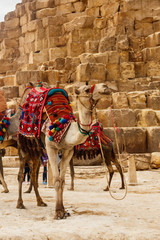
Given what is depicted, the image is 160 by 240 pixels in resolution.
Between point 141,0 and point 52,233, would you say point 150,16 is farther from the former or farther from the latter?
point 52,233

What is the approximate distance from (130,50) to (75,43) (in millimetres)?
5207

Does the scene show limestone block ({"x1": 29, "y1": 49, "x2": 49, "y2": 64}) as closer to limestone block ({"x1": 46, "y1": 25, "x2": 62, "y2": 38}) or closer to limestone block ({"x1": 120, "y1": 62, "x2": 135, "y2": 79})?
limestone block ({"x1": 46, "y1": 25, "x2": 62, "y2": 38})

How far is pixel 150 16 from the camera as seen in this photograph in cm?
2334

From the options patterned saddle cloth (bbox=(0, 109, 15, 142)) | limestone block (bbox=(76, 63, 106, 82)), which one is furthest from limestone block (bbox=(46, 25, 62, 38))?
patterned saddle cloth (bbox=(0, 109, 15, 142))

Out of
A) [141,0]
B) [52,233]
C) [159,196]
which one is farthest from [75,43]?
[52,233]

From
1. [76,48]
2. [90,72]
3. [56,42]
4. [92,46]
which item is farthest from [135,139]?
[56,42]

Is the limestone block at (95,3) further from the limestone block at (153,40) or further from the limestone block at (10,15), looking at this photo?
the limestone block at (10,15)

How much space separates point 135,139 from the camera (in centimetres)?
1289

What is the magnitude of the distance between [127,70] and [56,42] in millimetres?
9067

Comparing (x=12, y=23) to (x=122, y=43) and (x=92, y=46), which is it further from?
(x=122, y=43)

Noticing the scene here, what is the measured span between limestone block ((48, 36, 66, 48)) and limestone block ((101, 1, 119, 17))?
3.83 metres

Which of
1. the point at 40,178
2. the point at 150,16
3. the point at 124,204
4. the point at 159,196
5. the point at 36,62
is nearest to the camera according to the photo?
the point at 124,204

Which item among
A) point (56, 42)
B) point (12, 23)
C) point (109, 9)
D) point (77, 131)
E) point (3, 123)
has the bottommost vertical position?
point (77, 131)

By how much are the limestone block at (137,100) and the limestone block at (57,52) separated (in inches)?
433
